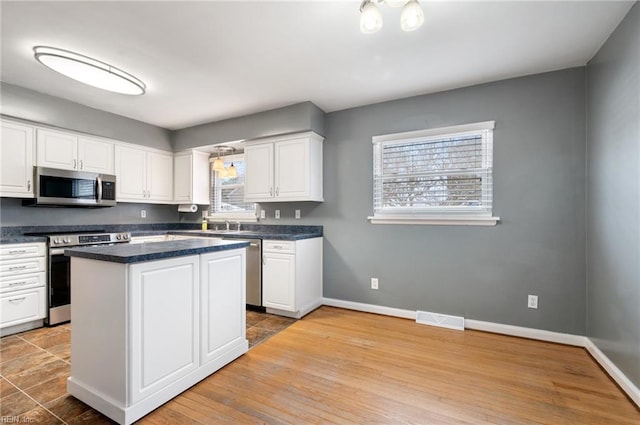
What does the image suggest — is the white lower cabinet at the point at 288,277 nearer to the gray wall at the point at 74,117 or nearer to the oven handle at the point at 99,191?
the oven handle at the point at 99,191

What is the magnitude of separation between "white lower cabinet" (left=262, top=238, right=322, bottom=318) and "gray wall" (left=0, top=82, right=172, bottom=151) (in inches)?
98.3

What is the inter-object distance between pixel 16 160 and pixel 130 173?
1161mm

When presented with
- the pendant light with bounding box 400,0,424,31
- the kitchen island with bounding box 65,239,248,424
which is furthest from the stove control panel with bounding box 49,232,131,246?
the pendant light with bounding box 400,0,424,31

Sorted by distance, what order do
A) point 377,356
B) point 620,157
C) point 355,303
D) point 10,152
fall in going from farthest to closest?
point 355,303 → point 10,152 → point 377,356 → point 620,157

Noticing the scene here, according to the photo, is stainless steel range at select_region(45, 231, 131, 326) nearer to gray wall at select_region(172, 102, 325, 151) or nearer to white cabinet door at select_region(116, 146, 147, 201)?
white cabinet door at select_region(116, 146, 147, 201)

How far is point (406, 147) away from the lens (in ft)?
10.8

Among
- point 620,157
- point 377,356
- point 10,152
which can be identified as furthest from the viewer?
point 10,152

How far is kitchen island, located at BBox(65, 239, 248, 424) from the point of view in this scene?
1592 mm

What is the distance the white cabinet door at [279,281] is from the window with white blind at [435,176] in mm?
1134

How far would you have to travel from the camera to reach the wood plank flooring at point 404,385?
5.48ft

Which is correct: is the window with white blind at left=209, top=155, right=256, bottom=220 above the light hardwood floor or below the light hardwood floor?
above

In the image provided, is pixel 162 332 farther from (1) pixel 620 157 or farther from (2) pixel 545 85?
(2) pixel 545 85

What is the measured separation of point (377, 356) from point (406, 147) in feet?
7.22

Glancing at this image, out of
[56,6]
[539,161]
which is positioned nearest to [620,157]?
[539,161]
